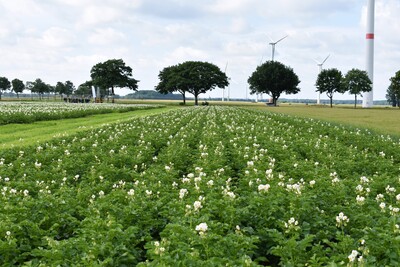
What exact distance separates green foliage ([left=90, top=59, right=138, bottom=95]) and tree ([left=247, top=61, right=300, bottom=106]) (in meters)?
36.4

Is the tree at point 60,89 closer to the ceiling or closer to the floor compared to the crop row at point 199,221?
closer to the ceiling

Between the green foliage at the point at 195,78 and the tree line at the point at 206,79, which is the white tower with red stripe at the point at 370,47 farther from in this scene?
the green foliage at the point at 195,78

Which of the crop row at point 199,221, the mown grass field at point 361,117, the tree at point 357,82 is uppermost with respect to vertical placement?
the tree at point 357,82

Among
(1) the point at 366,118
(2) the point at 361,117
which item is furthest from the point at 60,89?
(1) the point at 366,118

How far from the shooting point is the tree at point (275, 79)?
12325cm

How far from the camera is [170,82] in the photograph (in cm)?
11762

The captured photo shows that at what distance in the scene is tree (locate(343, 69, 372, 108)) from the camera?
123 metres

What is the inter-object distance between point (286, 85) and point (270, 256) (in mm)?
121124

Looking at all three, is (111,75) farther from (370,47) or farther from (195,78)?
(370,47)

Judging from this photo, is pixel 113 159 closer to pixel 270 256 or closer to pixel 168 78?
pixel 270 256

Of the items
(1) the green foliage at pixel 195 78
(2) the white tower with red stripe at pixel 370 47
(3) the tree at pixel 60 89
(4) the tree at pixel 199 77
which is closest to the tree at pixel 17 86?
(3) the tree at pixel 60 89

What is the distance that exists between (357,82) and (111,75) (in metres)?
69.8

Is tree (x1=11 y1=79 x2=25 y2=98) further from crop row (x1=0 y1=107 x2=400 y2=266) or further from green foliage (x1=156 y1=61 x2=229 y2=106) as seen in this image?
crop row (x1=0 y1=107 x2=400 y2=266)

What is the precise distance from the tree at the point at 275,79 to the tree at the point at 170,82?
72.1 feet
